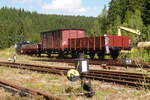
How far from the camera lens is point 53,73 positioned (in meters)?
15.1

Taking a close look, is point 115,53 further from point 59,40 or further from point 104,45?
point 59,40

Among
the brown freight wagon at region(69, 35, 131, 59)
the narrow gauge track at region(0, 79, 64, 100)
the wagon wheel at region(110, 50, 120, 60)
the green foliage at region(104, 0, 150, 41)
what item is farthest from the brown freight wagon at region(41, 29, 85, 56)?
the narrow gauge track at region(0, 79, 64, 100)

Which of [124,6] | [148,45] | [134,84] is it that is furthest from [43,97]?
[124,6]

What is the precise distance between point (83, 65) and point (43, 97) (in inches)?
52.9

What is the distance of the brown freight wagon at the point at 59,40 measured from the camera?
3190cm

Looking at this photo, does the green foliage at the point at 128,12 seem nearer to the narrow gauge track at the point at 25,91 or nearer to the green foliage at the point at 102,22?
the green foliage at the point at 102,22

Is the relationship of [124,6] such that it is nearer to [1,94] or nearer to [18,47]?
[18,47]

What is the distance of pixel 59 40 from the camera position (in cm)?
3262

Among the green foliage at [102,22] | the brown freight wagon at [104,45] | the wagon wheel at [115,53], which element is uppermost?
the green foliage at [102,22]

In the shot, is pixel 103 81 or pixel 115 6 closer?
pixel 103 81

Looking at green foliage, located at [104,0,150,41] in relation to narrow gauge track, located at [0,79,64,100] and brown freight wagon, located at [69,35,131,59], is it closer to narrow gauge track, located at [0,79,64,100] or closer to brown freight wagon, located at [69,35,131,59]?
brown freight wagon, located at [69,35,131,59]

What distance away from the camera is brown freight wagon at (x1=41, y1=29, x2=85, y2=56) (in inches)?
1256

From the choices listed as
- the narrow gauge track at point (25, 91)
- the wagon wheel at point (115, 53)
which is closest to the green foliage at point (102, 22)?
the wagon wheel at point (115, 53)

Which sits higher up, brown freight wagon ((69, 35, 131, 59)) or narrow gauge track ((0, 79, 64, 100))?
brown freight wagon ((69, 35, 131, 59))
